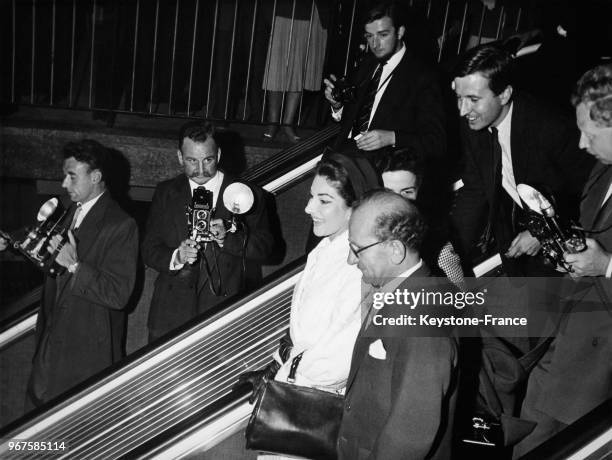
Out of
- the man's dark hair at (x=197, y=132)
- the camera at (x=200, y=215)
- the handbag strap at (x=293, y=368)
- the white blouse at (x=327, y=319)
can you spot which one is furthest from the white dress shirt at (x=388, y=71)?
the handbag strap at (x=293, y=368)

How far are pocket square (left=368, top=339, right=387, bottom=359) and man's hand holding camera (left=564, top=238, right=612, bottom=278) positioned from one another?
82cm

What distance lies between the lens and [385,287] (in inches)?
97.9

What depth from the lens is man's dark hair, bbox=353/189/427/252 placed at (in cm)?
246

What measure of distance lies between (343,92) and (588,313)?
6.57 ft

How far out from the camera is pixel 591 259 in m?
2.74

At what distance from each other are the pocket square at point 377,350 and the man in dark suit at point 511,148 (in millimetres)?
1240

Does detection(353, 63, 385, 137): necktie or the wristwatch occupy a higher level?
detection(353, 63, 385, 137): necktie

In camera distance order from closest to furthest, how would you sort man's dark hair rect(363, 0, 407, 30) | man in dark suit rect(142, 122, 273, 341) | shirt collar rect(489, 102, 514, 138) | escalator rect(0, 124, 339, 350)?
shirt collar rect(489, 102, 514, 138), man's dark hair rect(363, 0, 407, 30), man in dark suit rect(142, 122, 273, 341), escalator rect(0, 124, 339, 350)

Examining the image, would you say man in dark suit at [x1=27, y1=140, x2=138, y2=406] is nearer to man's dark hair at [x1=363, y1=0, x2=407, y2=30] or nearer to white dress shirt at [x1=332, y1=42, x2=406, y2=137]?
white dress shirt at [x1=332, y1=42, x2=406, y2=137]

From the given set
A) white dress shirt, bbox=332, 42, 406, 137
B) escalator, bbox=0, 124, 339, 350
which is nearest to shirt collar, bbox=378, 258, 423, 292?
white dress shirt, bbox=332, 42, 406, 137

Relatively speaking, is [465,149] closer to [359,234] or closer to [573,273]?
[573,273]

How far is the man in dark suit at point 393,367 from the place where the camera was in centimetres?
221

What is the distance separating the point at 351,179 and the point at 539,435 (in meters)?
1.25

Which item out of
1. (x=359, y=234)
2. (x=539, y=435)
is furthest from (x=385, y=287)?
(x=539, y=435)
